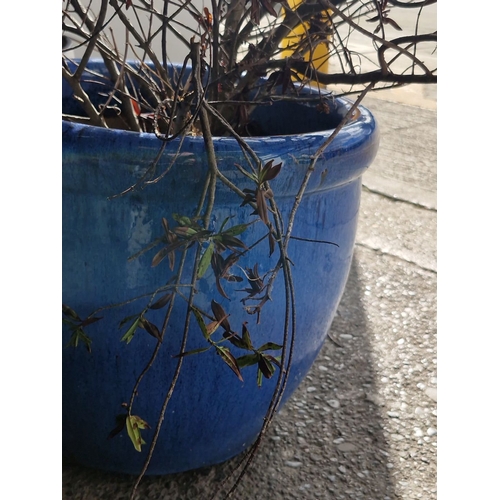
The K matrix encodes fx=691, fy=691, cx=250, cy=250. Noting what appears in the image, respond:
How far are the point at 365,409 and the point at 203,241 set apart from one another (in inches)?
40.3

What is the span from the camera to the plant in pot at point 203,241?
2.98 ft

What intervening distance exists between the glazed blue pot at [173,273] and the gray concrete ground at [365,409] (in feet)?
0.28

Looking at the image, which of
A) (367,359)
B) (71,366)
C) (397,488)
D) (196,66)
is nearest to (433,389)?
(367,359)

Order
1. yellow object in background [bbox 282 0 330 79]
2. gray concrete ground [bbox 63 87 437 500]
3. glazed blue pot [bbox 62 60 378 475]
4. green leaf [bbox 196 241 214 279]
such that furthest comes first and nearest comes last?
gray concrete ground [bbox 63 87 437 500], yellow object in background [bbox 282 0 330 79], glazed blue pot [bbox 62 60 378 475], green leaf [bbox 196 241 214 279]

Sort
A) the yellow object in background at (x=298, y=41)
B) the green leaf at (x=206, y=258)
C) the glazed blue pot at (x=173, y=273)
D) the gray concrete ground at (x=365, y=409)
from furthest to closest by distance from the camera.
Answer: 1. the gray concrete ground at (x=365, y=409)
2. the yellow object in background at (x=298, y=41)
3. the glazed blue pot at (x=173, y=273)
4. the green leaf at (x=206, y=258)

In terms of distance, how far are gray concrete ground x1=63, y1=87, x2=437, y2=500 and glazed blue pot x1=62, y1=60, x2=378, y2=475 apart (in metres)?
0.08

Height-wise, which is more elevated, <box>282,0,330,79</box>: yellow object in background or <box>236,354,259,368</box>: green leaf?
<box>282,0,330,79</box>: yellow object in background

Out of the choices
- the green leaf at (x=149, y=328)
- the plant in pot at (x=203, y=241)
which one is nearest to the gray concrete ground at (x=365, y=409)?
the plant in pot at (x=203, y=241)

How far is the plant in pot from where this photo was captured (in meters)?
0.91

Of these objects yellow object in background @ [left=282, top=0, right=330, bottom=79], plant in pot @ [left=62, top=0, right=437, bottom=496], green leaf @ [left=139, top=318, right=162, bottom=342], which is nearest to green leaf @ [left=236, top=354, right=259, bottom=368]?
plant in pot @ [left=62, top=0, right=437, bottom=496]

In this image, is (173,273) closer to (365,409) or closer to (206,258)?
(206,258)

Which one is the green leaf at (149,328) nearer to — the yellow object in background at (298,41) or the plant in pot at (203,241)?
the plant in pot at (203,241)

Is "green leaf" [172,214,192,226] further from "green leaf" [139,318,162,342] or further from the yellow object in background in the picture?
the yellow object in background

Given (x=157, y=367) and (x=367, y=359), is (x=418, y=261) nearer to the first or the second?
(x=367, y=359)
